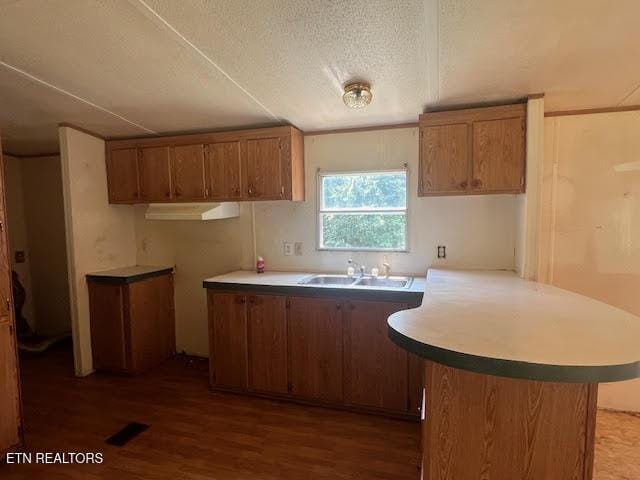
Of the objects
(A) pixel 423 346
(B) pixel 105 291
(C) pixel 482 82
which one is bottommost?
(B) pixel 105 291

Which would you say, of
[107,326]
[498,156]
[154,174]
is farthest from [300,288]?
[107,326]

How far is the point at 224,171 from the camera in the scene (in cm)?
295

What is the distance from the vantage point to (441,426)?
125 centimetres

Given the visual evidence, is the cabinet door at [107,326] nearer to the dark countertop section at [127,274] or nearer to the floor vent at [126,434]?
the dark countertop section at [127,274]

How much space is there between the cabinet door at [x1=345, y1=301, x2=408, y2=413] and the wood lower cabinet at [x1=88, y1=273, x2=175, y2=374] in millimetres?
2035

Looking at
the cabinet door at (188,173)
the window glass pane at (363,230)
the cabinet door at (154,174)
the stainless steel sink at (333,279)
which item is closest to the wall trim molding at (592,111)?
the window glass pane at (363,230)

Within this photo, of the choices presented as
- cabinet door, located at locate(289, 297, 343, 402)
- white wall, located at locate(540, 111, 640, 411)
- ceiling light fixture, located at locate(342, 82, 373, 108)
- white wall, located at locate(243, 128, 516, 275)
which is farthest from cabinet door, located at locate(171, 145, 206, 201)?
white wall, located at locate(540, 111, 640, 411)

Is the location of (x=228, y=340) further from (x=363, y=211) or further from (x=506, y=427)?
(x=506, y=427)

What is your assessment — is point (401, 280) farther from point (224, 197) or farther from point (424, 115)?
point (224, 197)

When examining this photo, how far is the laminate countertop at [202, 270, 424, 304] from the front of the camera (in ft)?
7.68

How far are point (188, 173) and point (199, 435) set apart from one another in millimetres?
2166

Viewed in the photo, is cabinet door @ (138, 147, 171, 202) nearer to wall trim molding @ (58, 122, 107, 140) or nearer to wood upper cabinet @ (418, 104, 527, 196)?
wall trim molding @ (58, 122, 107, 140)

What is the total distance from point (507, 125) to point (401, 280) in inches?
55.2

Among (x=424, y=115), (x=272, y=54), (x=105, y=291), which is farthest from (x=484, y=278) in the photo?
(x=105, y=291)
